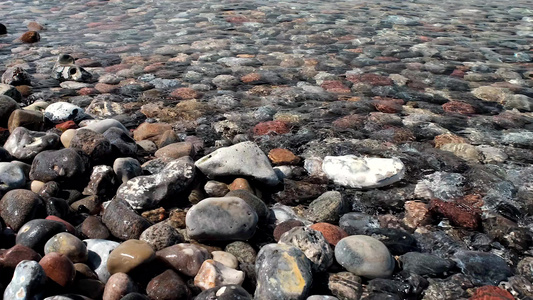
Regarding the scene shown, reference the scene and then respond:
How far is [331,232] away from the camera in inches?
102

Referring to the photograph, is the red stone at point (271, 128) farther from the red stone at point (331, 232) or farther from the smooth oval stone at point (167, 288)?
the smooth oval stone at point (167, 288)

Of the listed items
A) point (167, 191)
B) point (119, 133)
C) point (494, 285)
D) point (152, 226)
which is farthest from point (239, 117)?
point (494, 285)

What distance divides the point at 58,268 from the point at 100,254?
28cm

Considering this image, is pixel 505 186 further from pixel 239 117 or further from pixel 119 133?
pixel 119 133

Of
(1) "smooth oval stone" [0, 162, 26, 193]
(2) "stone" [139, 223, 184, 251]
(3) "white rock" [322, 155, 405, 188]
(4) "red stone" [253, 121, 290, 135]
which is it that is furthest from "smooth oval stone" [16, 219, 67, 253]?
(4) "red stone" [253, 121, 290, 135]

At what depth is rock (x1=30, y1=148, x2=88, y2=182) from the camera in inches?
116

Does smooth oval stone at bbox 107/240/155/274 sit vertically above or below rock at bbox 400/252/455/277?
above

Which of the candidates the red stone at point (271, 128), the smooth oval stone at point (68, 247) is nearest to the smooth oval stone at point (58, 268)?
the smooth oval stone at point (68, 247)

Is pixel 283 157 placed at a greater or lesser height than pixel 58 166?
lesser

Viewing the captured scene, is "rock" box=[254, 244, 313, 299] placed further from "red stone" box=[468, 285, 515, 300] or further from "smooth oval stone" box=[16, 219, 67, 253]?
"smooth oval stone" box=[16, 219, 67, 253]

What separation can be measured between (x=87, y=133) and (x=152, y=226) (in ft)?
3.36

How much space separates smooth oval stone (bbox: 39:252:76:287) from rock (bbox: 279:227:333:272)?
1.00 m

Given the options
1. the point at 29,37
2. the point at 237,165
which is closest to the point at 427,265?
the point at 237,165

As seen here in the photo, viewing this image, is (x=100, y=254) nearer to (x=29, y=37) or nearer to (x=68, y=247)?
(x=68, y=247)
